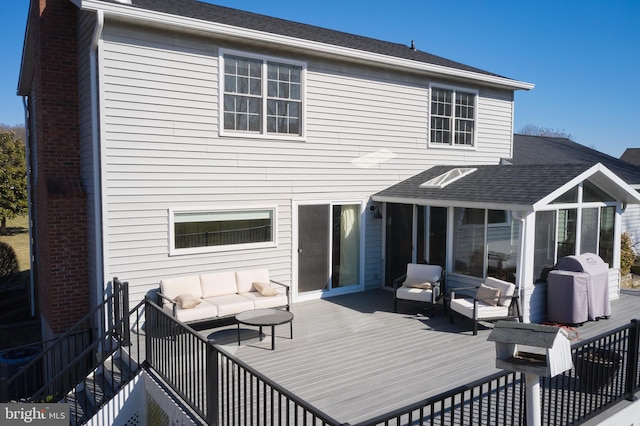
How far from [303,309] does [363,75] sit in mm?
5547

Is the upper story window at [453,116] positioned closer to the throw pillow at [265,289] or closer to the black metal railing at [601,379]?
the throw pillow at [265,289]

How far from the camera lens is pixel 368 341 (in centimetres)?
769

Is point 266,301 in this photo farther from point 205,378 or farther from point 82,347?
point 82,347

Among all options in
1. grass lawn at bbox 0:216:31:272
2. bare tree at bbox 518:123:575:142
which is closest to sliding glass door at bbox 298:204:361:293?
grass lawn at bbox 0:216:31:272

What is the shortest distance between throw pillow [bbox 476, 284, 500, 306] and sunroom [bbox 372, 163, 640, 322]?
1.63 ft

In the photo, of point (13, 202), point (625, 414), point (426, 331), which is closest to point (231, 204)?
point (426, 331)

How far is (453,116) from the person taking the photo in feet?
41.2

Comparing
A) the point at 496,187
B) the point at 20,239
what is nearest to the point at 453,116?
the point at 496,187

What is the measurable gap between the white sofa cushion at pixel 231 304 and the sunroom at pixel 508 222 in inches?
167

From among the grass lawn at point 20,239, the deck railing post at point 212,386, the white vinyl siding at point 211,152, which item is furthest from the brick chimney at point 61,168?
the grass lawn at point 20,239

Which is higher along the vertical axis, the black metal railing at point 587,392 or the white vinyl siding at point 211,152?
the white vinyl siding at point 211,152

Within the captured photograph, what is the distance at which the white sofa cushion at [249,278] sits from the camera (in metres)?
8.95

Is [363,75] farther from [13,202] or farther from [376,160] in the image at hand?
[13,202]

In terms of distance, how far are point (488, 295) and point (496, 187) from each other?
7.48 ft
